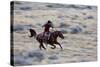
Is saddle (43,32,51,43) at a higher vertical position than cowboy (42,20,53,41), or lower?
lower

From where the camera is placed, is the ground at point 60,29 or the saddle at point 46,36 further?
the saddle at point 46,36

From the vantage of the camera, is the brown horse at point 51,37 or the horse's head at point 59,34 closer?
the brown horse at point 51,37

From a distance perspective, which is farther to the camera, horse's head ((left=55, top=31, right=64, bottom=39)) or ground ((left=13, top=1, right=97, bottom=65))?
horse's head ((left=55, top=31, right=64, bottom=39))

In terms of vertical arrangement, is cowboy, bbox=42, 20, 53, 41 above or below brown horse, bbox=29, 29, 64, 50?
above

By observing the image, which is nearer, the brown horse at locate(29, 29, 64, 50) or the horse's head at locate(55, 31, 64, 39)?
the brown horse at locate(29, 29, 64, 50)

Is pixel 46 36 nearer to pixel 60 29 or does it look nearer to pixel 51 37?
pixel 51 37

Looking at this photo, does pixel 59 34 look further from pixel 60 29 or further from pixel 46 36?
pixel 46 36

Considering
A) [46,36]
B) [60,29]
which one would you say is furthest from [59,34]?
[46,36]

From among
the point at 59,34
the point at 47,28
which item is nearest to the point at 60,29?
the point at 59,34

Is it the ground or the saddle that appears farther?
the saddle

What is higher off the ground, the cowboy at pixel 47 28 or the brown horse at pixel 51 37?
the cowboy at pixel 47 28

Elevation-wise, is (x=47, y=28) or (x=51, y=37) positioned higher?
(x=47, y=28)

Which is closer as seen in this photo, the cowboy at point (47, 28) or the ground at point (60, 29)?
the ground at point (60, 29)
